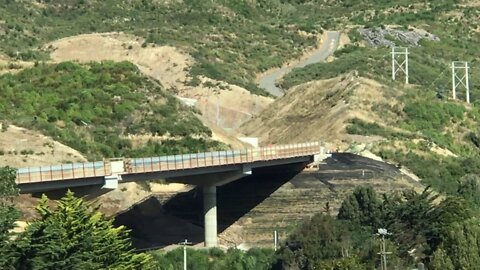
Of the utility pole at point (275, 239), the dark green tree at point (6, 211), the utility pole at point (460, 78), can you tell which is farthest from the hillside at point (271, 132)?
the dark green tree at point (6, 211)

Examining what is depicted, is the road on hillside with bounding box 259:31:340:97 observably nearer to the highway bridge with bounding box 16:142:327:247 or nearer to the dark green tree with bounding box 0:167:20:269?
the highway bridge with bounding box 16:142:327:247

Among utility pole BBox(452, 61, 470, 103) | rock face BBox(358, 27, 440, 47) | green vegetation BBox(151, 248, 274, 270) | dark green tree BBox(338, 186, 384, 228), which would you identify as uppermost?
rock face BBox(358, 27, 440, 47)

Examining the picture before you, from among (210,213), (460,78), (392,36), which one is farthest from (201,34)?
(210,213)

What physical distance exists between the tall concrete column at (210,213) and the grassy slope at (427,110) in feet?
62.7

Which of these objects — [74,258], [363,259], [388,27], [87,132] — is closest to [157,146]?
[87,132]

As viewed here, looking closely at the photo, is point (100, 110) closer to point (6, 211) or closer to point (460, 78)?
point (6, 211)

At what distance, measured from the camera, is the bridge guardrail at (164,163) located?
6475 centimetres

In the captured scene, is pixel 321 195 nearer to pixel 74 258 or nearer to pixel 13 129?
pixel 13 129

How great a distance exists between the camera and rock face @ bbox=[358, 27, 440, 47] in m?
180

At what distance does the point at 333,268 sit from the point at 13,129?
3621 centimetres

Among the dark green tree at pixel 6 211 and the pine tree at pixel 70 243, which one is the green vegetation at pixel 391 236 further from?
the dark green tree at pixel 6 211

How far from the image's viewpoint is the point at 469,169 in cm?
Answer: 10344

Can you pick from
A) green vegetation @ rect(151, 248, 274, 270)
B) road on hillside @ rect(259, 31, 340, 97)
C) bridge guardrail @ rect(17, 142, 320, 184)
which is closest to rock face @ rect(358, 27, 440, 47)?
road on hillside @ rect(259, 31, 340, 97)

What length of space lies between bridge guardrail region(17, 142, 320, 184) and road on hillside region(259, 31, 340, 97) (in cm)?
→ 6231
